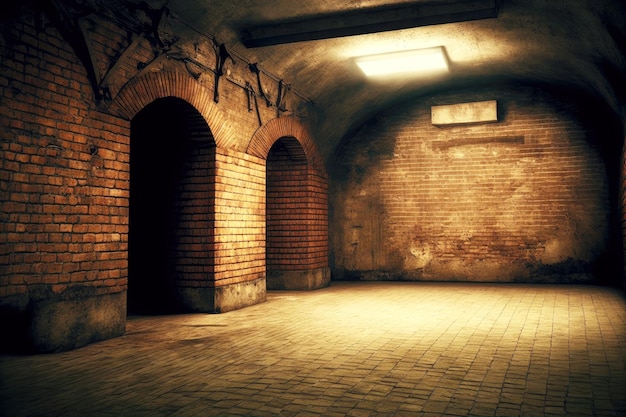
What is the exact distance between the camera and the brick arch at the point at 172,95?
5.73m

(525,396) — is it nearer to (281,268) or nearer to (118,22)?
(118,22)

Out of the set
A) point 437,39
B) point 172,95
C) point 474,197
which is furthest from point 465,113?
point 172,95

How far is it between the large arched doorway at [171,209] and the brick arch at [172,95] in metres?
0.18

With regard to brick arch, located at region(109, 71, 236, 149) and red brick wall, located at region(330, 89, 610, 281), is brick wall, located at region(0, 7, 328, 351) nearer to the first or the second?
brick arch, located at region(109, 71, 236, 149)

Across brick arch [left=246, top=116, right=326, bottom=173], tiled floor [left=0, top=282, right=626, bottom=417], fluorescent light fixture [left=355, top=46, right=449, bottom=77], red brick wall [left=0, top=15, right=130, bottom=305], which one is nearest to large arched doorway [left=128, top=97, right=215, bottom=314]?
tiled floor [left=0, top=282, right=626, bottom=417]

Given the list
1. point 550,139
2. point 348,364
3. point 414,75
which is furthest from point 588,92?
point 348,364

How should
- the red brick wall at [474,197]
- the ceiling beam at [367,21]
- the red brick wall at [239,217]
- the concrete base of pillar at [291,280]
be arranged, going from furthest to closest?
the red brick wall at [474,197], the concrete base of pillar at [291,280], the red brick wall at [239,217], the ceiling beam at [367,21]

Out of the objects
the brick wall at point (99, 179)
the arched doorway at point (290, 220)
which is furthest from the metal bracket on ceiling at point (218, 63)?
the arched doorway at point (290, 220)

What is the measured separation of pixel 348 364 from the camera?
4348mm

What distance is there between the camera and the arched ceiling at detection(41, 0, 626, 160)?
670 cm

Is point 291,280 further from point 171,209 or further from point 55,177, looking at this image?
point 55,177

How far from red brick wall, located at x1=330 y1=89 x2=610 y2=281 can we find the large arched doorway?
531 cm

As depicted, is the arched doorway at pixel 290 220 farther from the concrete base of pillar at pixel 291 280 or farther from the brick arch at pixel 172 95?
the brick arch at pixel 172 95

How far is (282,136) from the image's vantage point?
29.8 ft
